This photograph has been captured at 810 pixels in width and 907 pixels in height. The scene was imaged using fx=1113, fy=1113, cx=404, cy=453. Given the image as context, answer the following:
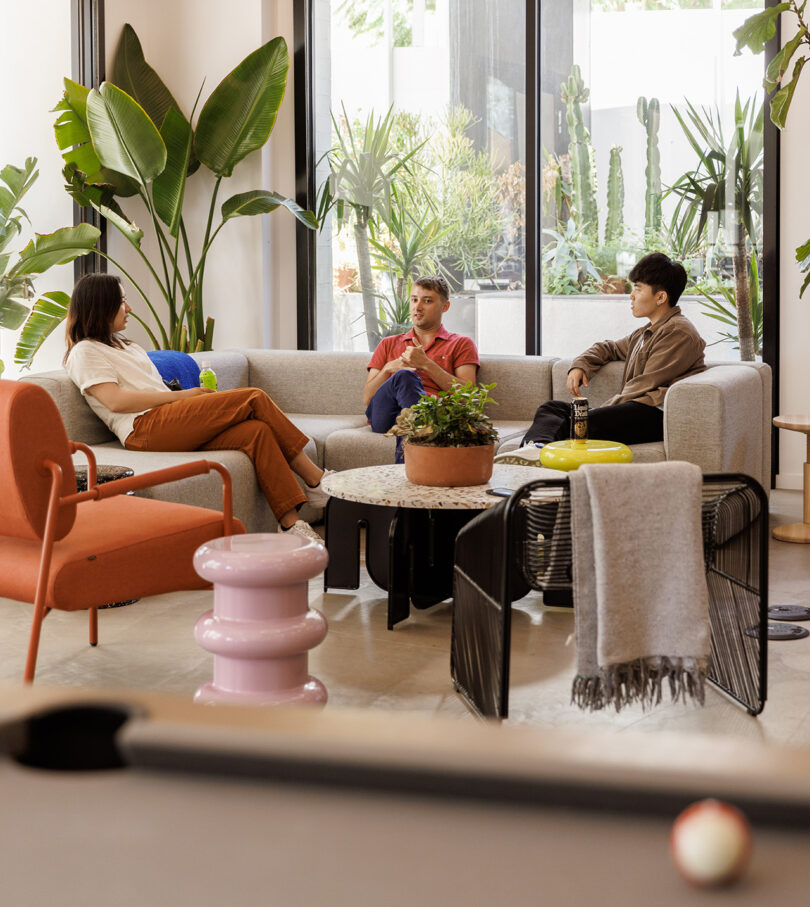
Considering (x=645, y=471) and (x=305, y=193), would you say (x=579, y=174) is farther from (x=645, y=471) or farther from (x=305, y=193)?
(x=645, y=471)

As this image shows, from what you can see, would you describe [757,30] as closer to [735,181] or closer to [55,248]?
[735,181]

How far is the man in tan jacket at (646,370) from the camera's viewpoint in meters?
4.49

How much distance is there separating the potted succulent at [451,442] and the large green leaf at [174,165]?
10.1 feet

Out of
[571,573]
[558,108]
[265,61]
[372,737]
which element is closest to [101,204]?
[265,61]

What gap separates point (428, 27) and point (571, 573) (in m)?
4.66

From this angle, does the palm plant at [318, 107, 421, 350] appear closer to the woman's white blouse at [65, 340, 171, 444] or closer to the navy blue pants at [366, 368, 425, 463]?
the navy blue pants at [366, 368, 425, 463]

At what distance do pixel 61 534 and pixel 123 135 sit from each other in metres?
3.41

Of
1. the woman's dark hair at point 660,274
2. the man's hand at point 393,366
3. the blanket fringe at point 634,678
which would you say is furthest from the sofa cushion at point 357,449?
the blanket fringe at point 634,678

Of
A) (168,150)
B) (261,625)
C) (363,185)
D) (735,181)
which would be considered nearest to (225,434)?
(261,625)

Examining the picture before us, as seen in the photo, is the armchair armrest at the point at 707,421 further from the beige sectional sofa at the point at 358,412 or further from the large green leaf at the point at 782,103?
the large green leaf at the point at 782,103

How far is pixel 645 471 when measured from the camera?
232cm

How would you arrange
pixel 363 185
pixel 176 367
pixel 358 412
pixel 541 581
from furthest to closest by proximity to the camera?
pixel 363 185
pixel 358 412
pixel 176 367
pixel 541 581

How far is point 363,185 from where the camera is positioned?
21.4 feet

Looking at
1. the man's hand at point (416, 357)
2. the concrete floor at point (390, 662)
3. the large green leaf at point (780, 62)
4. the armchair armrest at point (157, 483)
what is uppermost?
the large green leaf at point (780, 62)
